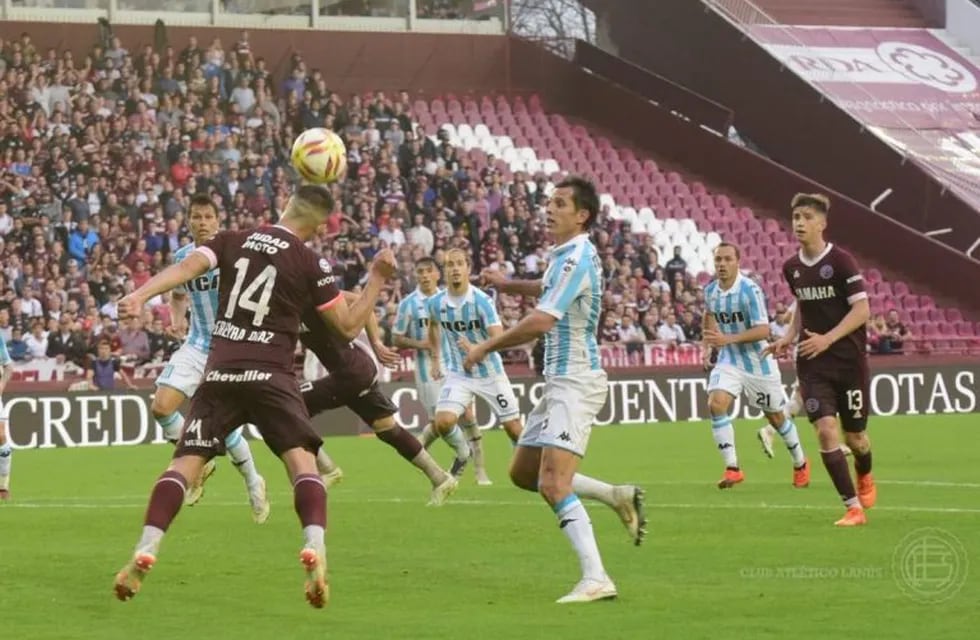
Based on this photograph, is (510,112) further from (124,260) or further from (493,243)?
(124,260)

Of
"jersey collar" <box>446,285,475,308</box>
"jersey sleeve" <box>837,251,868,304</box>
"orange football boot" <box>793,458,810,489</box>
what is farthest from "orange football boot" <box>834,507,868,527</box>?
"jersey collar" <box>446,285,475,308</box>

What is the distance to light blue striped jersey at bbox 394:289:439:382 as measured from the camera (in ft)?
71.9

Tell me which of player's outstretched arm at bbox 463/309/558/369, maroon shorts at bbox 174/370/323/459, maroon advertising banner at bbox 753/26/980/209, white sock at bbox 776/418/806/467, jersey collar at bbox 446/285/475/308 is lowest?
white sock at bbox 776/418/806/467

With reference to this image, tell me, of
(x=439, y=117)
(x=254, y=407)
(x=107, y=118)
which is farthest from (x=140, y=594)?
(x=439, y=117)

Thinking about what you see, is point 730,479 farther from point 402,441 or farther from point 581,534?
point 581,534

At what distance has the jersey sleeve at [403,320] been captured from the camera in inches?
862

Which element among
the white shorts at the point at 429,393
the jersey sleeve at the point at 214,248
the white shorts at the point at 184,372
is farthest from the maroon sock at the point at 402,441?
the jersey sleeve at the point at 214,248

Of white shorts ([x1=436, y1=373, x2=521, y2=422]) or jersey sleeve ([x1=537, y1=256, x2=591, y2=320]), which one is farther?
white shorts ([x1=436, y1=373, x2=521, y2=422])

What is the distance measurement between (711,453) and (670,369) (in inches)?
371

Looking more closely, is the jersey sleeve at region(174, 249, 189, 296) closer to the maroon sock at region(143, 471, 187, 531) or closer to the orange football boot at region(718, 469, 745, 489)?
the orange football boot at region(718, 469, 745, 489)

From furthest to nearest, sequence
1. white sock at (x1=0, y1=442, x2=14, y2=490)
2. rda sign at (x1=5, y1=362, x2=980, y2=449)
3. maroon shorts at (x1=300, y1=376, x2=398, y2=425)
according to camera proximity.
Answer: rda sign at (x1=5, y1=362, x2=980, y2=449)
white sock at (x1=0, y1=442, x2=14, y2=490)
maroon shorts at (x1=300, y1=376, x2=398, y2=425)

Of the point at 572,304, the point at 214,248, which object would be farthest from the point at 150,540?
the point at 572,304

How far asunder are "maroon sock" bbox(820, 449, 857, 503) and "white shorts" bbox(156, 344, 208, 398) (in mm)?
5299

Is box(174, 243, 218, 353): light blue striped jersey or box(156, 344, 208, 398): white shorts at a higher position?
box(174, 243, 218, 353): light blue striped jersey
